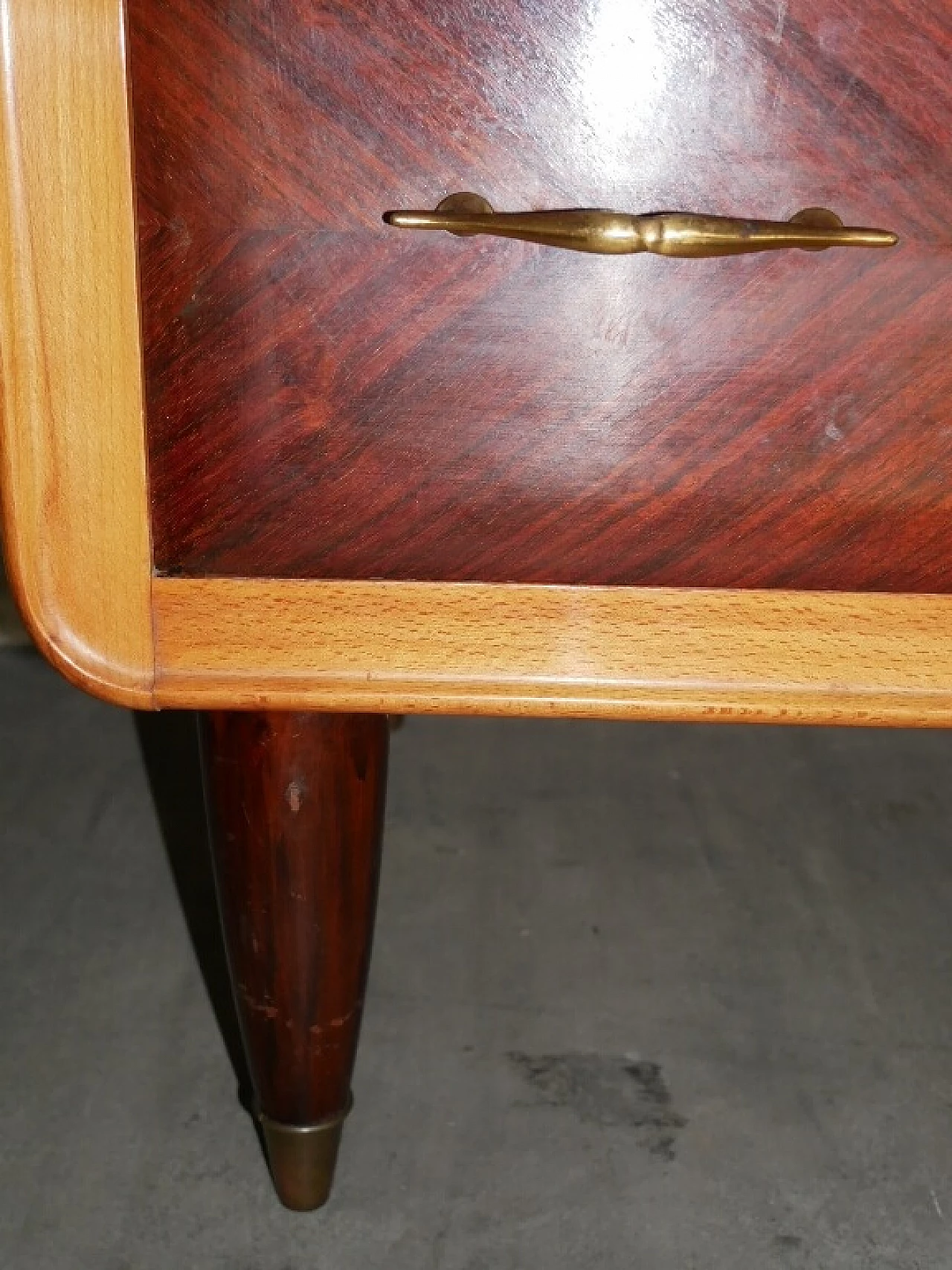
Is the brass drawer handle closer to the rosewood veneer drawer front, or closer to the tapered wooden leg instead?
the rosewood veneer drawer front

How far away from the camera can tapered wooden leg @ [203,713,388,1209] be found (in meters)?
0.46

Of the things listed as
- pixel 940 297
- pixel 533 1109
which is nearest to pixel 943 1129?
pixel 533 1109

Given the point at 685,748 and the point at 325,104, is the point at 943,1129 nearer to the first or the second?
the point at 685,748

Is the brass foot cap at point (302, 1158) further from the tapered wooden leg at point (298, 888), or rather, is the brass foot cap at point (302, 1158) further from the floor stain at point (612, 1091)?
the floor stain at point (612, 1091)

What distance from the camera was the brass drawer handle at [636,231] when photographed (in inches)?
12.9

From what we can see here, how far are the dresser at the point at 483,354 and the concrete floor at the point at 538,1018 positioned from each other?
0.29 m

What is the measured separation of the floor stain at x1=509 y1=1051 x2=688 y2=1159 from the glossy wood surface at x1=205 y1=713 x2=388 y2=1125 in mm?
143

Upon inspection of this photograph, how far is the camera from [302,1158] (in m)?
0.55

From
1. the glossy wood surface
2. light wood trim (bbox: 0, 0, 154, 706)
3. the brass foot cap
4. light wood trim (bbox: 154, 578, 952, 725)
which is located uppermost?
light wood trim (bbox: 0, 0, 154, 706)

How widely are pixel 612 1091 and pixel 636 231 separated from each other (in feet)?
1.47

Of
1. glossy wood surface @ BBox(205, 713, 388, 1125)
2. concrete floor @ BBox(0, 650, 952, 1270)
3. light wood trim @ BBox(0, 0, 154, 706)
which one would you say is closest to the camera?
light wood trim @ BBox(0, 0, 154, 706)

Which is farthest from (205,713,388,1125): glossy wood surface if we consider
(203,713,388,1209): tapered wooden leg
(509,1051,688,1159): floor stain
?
(509,1051,688,1159): floor stain

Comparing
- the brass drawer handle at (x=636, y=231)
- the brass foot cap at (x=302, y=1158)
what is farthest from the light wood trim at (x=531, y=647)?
the brass foot cap at (x=302, y=1158)

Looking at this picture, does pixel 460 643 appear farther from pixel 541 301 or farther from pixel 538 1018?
pixel 538 1018
